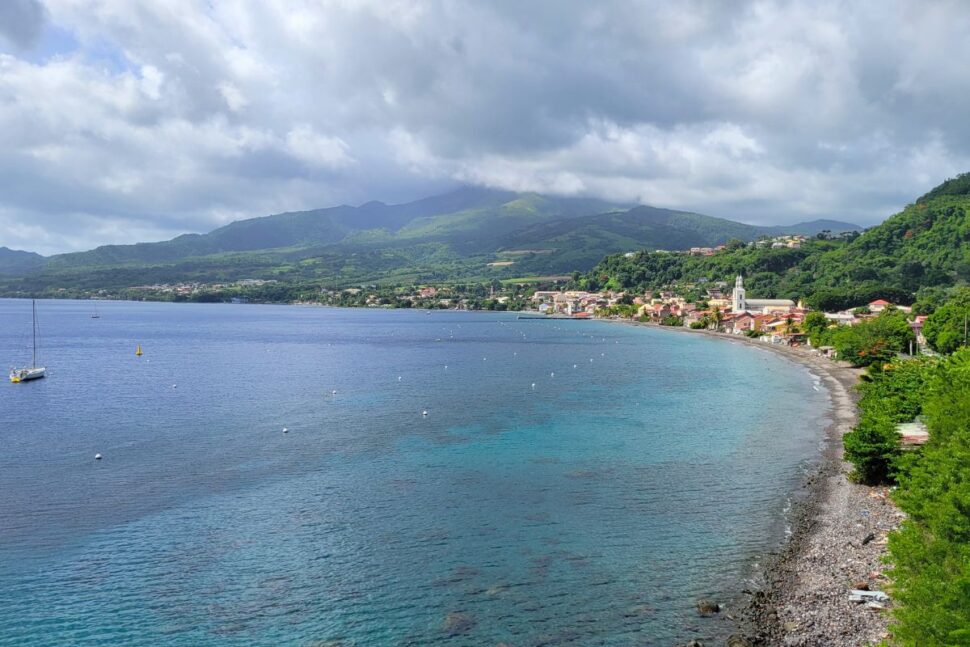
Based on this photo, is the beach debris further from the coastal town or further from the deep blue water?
the coastal town

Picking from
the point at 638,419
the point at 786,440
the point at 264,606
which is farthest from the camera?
the point at 638,419

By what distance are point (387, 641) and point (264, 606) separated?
2.96 metres

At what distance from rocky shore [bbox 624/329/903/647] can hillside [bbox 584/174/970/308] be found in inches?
2704

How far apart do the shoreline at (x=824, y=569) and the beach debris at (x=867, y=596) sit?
150mm

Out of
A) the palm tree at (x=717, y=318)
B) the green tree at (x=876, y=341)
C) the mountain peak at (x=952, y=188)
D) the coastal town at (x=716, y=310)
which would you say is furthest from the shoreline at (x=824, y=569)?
the mountain peak at (x=952, y=188)

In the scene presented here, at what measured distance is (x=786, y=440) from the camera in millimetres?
29047

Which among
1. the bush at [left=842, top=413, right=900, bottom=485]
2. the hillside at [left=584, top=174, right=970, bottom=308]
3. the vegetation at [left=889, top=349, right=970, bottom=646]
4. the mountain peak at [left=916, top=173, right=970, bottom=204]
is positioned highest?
the mountain peak at [left=916, top=173, right=970, bottom=204]

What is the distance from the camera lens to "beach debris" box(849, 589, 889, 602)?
13.9m

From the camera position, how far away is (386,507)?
20.4 meters

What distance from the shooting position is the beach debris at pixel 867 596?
13.9 metres

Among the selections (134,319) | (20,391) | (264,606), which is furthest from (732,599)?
(134,319)

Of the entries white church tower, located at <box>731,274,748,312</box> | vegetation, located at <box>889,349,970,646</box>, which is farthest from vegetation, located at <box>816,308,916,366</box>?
white church tower, located at <box>731,274,748,312</box>

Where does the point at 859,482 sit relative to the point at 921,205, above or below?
below

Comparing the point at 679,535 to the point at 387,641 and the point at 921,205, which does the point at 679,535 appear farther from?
the point at 921,205
